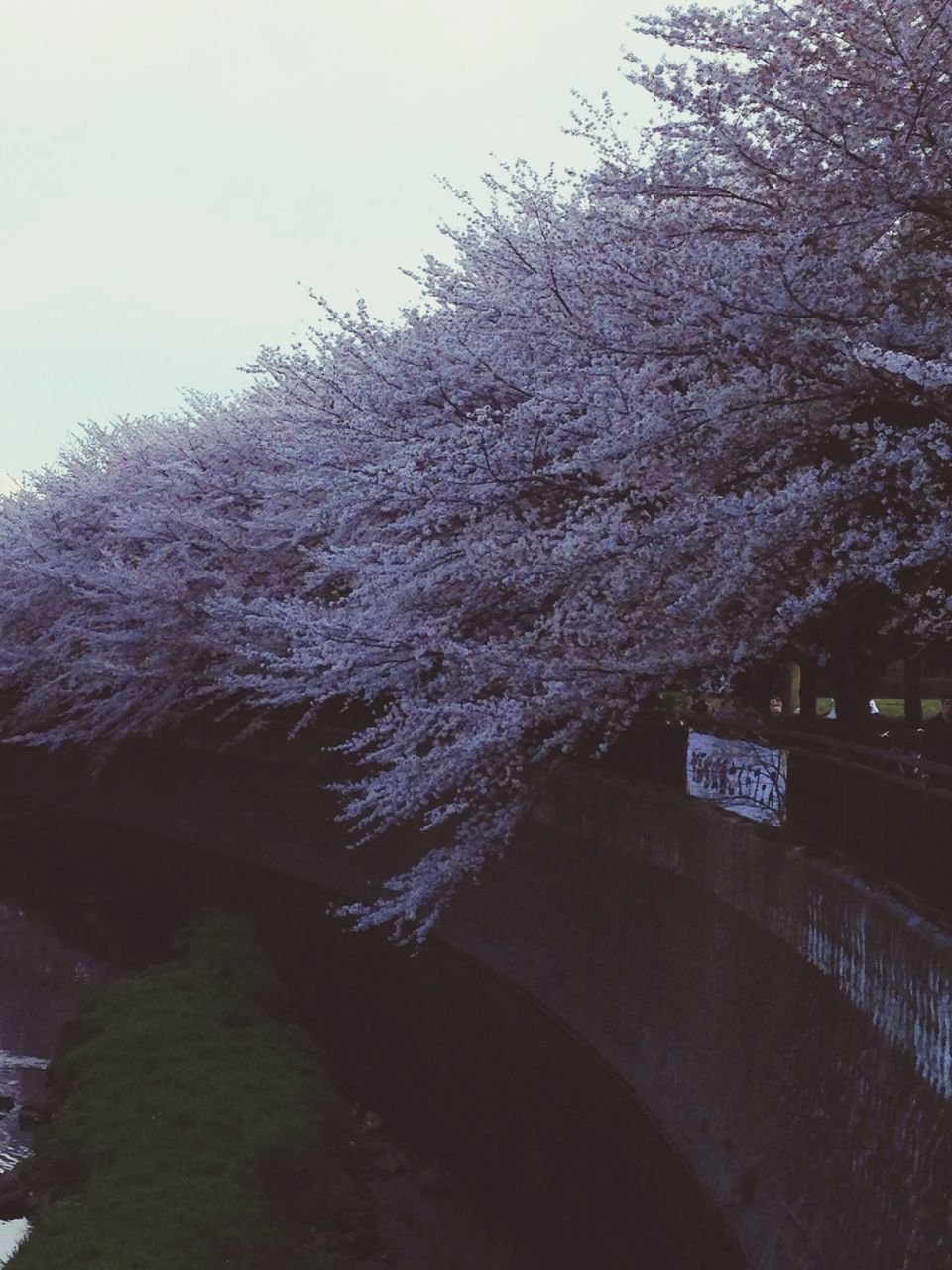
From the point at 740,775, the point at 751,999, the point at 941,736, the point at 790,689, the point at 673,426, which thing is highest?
the point at 673,426

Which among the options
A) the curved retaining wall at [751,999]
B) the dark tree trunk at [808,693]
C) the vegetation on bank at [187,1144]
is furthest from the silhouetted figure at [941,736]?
the dark tree trunk at [808,693]

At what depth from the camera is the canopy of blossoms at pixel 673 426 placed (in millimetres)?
12797

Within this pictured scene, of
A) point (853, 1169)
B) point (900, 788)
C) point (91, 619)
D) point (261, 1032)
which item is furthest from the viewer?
point (91, 619)

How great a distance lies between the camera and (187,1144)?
18094 mm

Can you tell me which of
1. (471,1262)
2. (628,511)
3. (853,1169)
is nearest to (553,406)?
(628,511)

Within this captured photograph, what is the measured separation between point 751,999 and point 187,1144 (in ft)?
20.2

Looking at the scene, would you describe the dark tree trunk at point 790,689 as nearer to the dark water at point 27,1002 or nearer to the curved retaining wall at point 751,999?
the curved retaining wall at point 751,999

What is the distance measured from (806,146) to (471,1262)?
1049 centimetres

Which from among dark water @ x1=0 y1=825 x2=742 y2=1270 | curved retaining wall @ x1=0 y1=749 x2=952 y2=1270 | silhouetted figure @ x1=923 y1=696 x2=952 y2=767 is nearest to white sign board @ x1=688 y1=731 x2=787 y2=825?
curved retaining wall @ x1=0 y1=749 x2=952 y2=1270

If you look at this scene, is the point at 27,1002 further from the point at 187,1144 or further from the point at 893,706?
the point at 893,706

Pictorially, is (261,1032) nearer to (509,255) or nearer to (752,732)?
(752,732)

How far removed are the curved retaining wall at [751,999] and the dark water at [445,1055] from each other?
493 mm

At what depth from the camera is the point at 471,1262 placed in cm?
1612

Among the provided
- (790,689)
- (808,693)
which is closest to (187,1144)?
(808,693)
